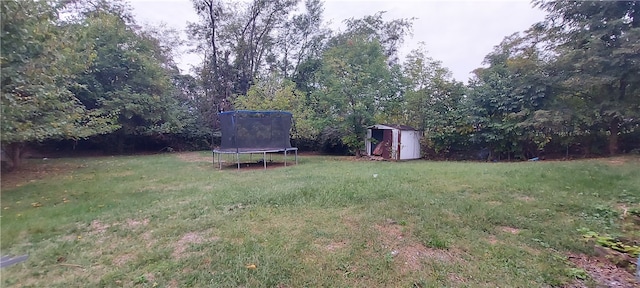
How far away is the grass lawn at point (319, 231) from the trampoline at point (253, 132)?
3685mm

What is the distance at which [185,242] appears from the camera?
3.12 meters

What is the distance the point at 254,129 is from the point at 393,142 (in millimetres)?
5618

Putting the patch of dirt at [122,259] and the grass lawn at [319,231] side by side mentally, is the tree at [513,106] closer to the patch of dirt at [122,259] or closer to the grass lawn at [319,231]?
the grass lawn at [319,231]

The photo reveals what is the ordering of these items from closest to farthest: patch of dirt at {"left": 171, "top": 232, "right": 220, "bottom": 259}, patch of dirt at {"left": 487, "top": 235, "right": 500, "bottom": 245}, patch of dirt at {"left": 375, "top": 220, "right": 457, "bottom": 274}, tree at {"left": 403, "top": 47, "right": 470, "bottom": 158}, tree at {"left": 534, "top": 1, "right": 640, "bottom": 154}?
1. patch of dirt at {"left": 375, "top": 220, "right": 457, "bottom": 274}
2. patch of dirt at {"left": 171, "top": 232, "right": 220, "bottom": 259}
3. patch of dirt at {"left": 487, "top": 235, "right": 500, "bottom": 245}
4. tree at {"left": 534, "top": 1, "right": 640, "bottom": 154}
5. tree at {"left": 403, "top": 47, "right": 470, "bottom": 158}

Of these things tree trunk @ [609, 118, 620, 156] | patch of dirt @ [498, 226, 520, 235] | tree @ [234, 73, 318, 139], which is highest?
tree @ [234, 73, 318, 139]

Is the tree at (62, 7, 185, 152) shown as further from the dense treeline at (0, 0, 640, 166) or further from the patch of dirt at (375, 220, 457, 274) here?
the patch of dirt at (375, 220, 457, 274)

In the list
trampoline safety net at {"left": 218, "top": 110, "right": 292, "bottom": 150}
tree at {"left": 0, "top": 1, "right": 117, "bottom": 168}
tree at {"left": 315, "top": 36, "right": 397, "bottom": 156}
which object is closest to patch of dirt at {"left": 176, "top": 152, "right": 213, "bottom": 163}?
trampoline safety net at {"left": 218, "top": 110, "right": 292, "bottom": 150}

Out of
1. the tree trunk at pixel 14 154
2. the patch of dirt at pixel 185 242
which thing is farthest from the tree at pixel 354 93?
the tree trunk at pixel 14 154

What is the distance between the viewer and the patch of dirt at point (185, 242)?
285 cm

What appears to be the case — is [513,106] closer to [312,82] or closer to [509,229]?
[509,229]

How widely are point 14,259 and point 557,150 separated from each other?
45.7 ft

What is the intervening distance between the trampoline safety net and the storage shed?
163 inches

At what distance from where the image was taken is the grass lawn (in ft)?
8.04

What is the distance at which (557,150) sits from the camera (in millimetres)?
10977
